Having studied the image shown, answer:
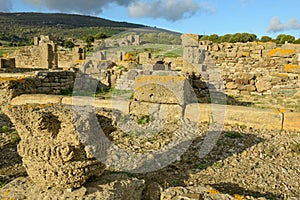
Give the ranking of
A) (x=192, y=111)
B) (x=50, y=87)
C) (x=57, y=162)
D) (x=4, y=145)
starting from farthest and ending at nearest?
(x=50, y=87), (x=192, y=111), (x=4, y=145), (x=57, y=162)

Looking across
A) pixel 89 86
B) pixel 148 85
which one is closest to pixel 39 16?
pixel 89 86

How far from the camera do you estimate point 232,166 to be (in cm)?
432

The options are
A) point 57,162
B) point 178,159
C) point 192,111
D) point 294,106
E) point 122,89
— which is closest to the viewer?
point 57,162

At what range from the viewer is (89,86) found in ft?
37.2

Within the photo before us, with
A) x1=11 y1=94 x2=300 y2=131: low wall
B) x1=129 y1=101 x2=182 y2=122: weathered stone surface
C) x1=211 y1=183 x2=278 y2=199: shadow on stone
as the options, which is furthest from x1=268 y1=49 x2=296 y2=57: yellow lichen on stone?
x1=211 y1=183 x2=278 y2=199: shadow on stone

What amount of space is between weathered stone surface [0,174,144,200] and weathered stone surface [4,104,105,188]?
0.08 metres

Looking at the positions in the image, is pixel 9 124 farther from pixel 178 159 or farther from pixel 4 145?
pixel 178 159

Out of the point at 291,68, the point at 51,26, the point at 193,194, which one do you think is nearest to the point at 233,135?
the point at 193,194

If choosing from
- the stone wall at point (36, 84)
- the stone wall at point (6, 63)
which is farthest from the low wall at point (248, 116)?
the stone wall at point (6, 63)

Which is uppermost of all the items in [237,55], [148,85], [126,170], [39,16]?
[39,16]

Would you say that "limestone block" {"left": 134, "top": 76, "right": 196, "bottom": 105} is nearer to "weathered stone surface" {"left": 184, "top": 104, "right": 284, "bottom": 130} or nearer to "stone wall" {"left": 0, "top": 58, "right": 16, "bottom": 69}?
"weathered stone surface" {"left": 184, "top": 104, "right": 284, "bottom": 130}

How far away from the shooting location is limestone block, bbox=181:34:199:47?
13228 millimetres

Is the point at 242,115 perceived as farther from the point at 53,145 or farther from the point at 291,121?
the point at 53,145

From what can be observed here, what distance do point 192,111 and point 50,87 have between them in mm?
4953
